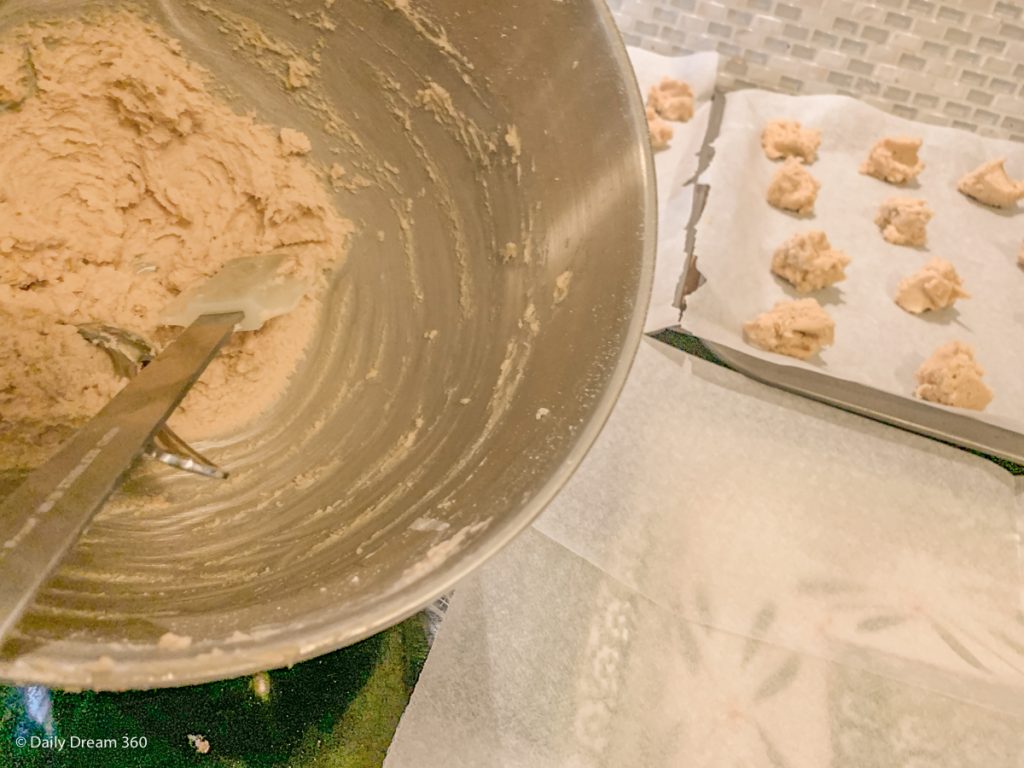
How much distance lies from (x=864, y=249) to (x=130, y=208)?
1.40 meters

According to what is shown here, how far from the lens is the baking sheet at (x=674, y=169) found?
56.1 inches

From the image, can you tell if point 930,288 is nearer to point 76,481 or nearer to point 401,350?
point 401,350

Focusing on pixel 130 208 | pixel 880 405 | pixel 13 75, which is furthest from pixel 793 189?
pixel 13 75

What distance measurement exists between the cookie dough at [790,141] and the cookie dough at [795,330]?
1.49 ft

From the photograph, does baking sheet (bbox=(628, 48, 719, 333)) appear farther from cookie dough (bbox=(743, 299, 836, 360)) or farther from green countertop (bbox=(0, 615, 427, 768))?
green countertop (bbox=(0, 615, 427, 768))

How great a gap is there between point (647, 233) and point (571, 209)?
11 cm

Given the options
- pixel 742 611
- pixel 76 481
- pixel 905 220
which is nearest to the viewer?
pixel 76 481

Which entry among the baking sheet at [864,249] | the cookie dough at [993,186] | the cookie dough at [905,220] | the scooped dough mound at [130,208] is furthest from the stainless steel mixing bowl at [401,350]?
the cookie dough at [993,186]

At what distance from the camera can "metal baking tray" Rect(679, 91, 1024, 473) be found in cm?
130

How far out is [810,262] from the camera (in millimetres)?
1437

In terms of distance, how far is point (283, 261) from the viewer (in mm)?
963

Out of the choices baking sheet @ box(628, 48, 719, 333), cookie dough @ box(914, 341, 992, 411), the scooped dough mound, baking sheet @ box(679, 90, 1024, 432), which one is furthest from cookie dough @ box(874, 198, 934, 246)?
the scooped dough mound

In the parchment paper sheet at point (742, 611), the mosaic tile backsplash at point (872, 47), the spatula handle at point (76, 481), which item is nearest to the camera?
the spatula handle at point (76, 481)

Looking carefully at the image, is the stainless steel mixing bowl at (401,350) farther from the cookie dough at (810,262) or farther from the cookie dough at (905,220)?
the cookie dough at (905,220)
